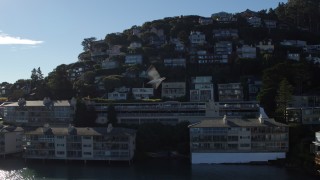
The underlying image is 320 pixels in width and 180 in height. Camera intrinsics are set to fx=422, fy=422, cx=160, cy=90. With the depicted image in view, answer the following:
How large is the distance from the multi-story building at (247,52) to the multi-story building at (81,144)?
32.6m

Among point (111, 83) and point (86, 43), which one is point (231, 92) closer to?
point (111, 83)

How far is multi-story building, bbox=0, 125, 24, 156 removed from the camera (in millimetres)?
56875

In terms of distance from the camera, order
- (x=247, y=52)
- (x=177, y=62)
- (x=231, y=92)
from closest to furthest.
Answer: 1. (x=231, y=92)
2. (x=247, y=52)
3. (x=177, y=62)

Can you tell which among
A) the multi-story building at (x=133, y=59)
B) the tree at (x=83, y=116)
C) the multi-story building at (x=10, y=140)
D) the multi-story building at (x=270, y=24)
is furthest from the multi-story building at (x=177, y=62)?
the multi-story building at (x=10, y=140)

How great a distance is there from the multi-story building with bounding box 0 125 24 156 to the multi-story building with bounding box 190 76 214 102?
26.9 m

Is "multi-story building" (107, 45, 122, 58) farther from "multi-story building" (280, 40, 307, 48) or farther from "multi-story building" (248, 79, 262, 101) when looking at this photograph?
"multi-story building" (280, 40, 307, 48)

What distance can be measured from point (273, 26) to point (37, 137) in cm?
6161

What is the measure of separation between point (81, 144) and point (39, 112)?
16.2 m

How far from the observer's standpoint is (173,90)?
69688 mm

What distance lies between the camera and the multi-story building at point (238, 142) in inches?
1964

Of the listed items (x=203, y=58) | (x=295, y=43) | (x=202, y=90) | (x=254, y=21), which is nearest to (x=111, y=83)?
(x=202, y=90)

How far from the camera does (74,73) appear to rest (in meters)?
86.9

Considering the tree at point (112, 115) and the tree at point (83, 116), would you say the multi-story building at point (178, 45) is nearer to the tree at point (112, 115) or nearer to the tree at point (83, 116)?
the tree at point (112, 115)

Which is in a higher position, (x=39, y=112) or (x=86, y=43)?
(x=86, y=43)
